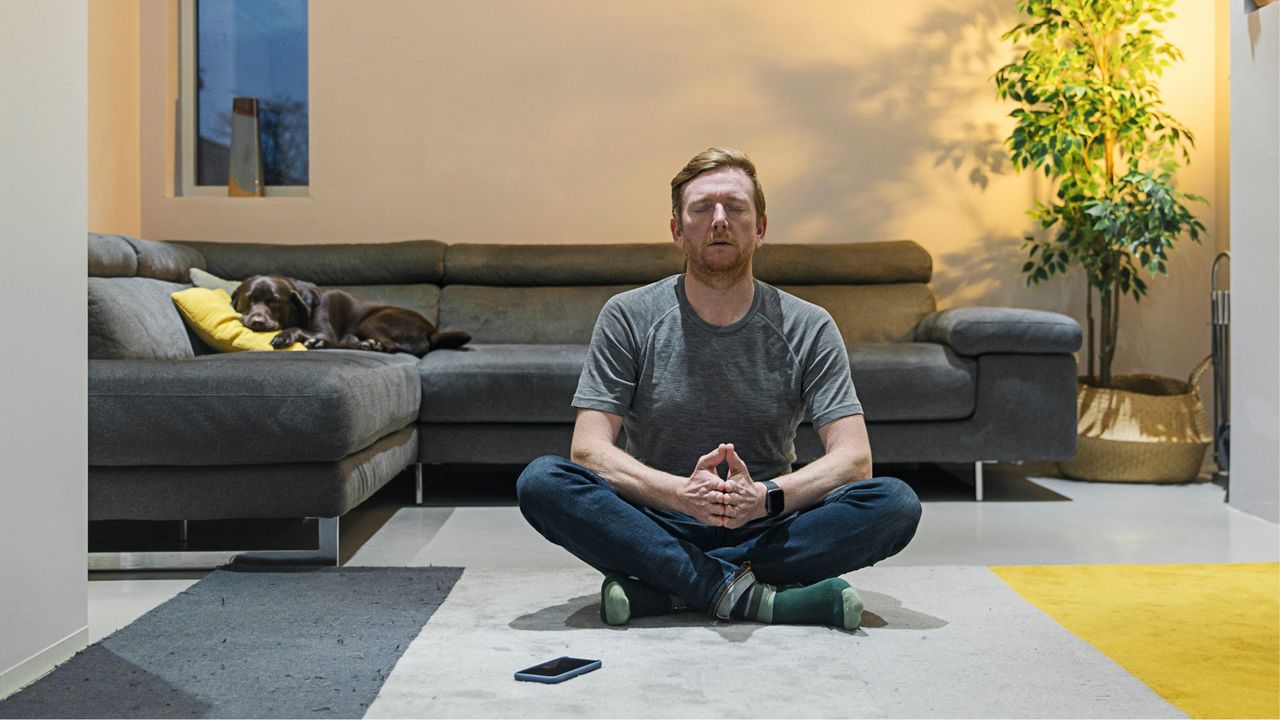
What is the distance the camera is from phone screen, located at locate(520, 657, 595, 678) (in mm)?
1820

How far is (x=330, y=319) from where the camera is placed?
396cm

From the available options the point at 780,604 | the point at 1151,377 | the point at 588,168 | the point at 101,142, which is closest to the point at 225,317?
the point at 101,142

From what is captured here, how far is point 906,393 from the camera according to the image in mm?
3705

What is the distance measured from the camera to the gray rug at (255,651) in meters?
1.70

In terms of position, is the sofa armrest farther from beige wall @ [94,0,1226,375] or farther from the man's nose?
the man's nose

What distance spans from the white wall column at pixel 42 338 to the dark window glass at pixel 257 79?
3.19 meters

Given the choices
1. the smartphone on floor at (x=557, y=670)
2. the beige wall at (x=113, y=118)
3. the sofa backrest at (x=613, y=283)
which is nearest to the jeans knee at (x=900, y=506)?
Answer: the smartphone on floor at (x=557, y=670)

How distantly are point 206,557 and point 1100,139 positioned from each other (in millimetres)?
3460

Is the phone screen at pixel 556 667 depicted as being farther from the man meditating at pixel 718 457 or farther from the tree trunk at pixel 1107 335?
the tree trunk at pixel 1107 335

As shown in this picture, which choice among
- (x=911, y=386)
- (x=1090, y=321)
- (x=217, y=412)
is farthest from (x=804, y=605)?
(x=1090, y=321)

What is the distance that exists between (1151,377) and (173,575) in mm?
3586

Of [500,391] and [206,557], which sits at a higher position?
[500,391]

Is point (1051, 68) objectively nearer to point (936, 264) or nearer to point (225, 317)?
point (936, 264)

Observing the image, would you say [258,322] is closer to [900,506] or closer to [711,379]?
[711,379]
